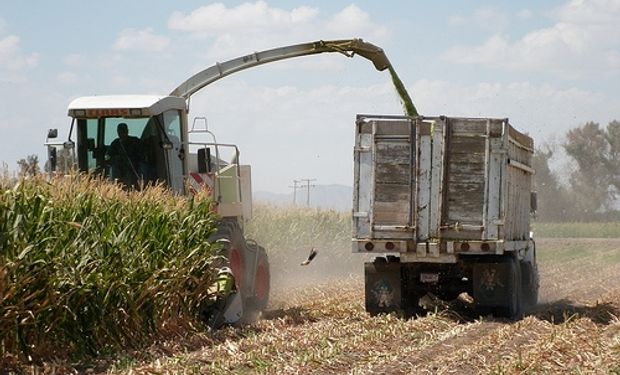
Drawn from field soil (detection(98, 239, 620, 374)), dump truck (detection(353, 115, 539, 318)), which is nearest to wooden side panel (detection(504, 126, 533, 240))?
dump truck (detection(353, 115, 539, 318))

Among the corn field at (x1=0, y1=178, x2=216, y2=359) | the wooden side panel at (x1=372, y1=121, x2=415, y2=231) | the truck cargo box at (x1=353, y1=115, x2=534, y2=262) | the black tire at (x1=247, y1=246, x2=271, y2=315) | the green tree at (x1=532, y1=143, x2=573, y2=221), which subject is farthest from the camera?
the green tree at (x1=532, y1=143, x2=573, y2=221)

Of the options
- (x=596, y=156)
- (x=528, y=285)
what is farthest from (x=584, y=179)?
(x=528, y=285)

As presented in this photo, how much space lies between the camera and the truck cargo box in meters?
15.6

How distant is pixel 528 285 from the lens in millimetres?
18516

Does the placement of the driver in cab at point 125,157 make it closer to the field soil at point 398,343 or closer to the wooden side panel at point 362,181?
the field soil at point 398,343

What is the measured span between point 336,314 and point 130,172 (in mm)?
3565

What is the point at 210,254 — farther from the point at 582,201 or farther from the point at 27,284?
the point at 582,201

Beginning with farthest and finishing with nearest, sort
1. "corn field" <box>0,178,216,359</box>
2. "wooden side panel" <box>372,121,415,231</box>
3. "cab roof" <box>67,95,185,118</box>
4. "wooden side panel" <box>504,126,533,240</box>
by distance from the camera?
"wooden side panel" <box>504,126,533,240</box>, "wooden side panel" <box>372,121,415,231</box>, "cab roof" <box>67,95,185,118</box>, "corn field" <box>0,178,216,359</box>

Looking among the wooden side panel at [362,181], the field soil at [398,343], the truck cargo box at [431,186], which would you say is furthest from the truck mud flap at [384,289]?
the wooden side panel at [362,181]

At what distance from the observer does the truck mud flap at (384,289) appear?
53.0 ft

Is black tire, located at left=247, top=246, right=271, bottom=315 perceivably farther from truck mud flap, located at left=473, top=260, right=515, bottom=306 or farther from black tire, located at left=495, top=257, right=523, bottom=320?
black tire, located at left=495, top=257, right=523, bottom=320

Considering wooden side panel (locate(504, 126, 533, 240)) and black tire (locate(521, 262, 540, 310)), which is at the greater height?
wooden side panel (locate(504, 126, 533, 240))

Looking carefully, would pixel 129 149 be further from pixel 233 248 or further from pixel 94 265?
pixel 94 265

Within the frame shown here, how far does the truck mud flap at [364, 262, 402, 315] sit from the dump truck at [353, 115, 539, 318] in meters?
0.01
